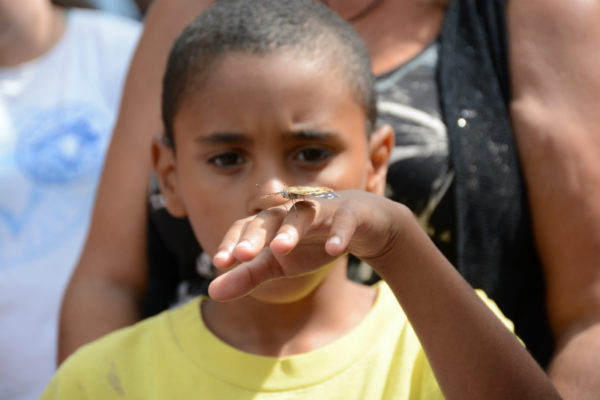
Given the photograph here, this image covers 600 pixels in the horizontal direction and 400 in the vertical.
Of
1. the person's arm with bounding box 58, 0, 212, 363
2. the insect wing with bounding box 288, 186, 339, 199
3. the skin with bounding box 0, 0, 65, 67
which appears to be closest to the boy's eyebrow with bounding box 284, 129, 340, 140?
the insect wing with bounding box 288, 186, 339, 199

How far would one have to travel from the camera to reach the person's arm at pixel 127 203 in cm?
221

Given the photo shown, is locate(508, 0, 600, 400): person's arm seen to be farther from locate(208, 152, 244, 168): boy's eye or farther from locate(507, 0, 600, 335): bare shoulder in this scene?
locate(208, 152, 244, 168): boy's eye

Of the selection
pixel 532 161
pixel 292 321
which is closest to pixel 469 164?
pixel 532 161

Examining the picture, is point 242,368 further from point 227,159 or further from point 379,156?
point 379,156

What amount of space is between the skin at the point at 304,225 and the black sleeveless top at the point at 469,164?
0.16 m

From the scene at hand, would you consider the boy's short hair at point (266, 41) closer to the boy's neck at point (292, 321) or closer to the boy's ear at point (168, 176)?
the boy's ear at point (168, 176)

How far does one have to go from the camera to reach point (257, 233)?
121 cm

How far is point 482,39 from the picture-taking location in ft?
6.96

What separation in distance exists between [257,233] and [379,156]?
2.49ft

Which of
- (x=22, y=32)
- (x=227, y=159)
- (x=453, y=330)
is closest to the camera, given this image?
(x=453, y=330)

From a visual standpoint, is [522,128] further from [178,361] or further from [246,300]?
[178,361]

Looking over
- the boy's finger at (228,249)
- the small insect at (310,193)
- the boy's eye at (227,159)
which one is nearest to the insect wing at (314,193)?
the small insect at (310,193)

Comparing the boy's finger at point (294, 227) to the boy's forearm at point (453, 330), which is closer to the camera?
the boy's finger at point (294, 227)

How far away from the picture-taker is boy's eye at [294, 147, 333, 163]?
1681 mm
